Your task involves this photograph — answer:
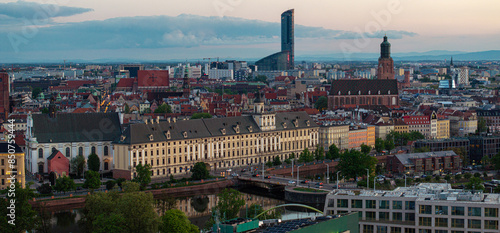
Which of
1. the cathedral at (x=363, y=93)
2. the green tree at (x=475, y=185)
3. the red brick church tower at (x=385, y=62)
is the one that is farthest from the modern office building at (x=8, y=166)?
the red brick church tower at (x=385, y=62)

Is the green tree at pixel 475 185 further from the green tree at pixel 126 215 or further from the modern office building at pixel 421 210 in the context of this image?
the green tree at pixel 126 215

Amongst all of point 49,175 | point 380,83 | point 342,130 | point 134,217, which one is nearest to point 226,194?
point 134,217

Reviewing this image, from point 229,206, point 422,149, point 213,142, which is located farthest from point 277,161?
point 229,206

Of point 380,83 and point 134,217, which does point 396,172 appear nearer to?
point 134,217

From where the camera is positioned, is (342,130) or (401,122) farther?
(401,122)

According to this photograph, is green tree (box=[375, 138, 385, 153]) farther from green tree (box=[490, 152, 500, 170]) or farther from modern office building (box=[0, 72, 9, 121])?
modern office building (box=[0, 72, 9, 121])

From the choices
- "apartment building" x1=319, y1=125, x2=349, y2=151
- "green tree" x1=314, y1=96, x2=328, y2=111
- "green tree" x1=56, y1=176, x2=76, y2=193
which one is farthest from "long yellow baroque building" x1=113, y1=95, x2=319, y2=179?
"green tree" x1=314, y1=96, x2=328, y2=111
